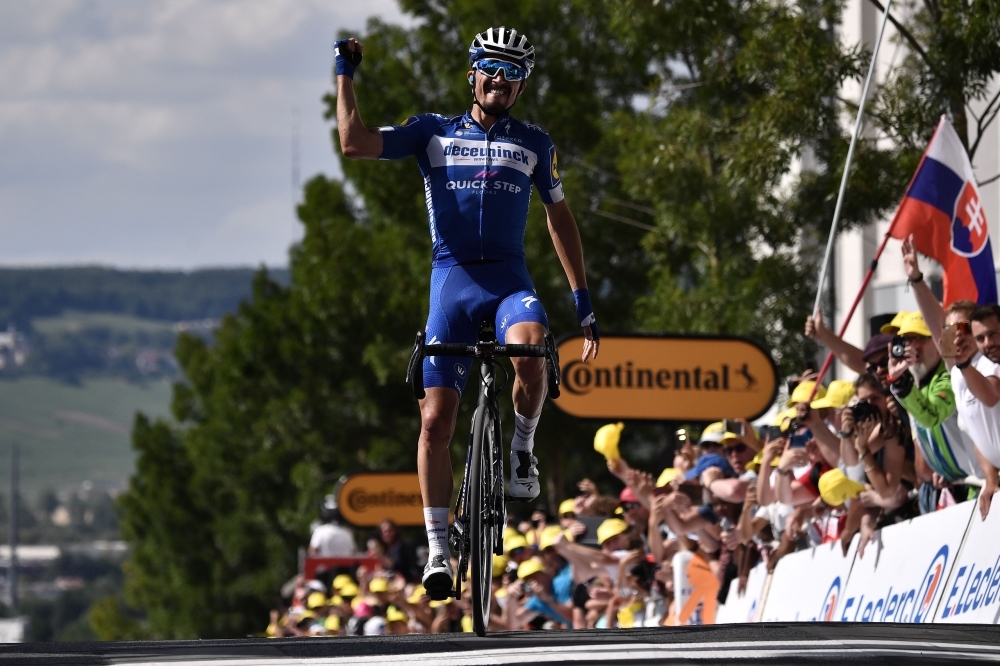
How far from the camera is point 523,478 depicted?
870 centimetres

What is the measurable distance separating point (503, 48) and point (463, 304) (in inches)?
47.9

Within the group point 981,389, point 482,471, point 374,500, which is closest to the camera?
point 482,471

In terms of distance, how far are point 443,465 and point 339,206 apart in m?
32.5

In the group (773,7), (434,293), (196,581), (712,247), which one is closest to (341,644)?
(434,293)

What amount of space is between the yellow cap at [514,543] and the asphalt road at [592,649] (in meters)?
9.72

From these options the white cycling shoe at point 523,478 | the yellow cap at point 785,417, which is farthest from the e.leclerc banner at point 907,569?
the white cycling shoe at point 523,478

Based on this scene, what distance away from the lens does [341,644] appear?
23.5ft

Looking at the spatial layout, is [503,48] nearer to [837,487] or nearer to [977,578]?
[977,578]

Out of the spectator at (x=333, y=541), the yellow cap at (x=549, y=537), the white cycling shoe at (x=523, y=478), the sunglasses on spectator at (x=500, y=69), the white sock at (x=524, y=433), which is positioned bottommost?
the spectator at (x=333, y=541)

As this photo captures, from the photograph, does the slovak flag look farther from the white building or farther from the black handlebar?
the white building

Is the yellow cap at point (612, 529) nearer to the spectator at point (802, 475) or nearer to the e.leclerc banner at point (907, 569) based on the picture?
the spectator at point (802, 475)

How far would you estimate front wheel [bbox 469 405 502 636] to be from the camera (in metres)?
7.87

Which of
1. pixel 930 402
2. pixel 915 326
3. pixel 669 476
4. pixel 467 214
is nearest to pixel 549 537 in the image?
pixel 669 476

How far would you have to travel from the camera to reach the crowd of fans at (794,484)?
32.1 feet
